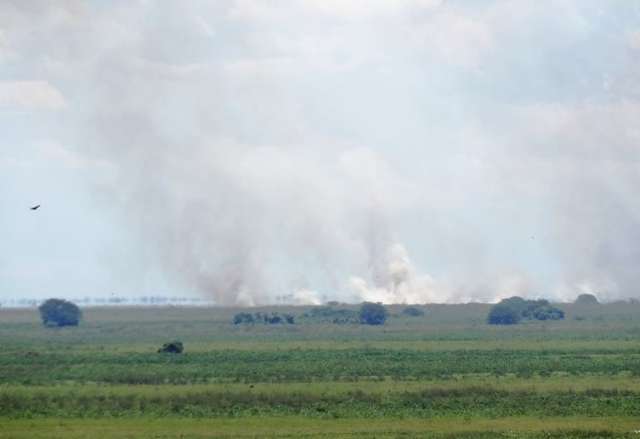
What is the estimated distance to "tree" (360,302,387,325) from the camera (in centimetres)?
18050

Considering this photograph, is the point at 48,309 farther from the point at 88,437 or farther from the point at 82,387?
the point at 88,437

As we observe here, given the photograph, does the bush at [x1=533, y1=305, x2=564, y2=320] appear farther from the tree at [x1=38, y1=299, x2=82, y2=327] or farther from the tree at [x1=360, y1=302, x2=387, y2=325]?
the tree at [x1=38, y1=299, x2=82, y2=327]

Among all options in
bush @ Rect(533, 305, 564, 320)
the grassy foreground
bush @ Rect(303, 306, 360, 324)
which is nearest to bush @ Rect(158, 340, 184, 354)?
the grassy foreground

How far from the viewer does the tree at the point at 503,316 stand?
591 feet

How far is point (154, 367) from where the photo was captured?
9631 centimetres

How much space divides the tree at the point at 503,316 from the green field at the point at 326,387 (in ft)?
127

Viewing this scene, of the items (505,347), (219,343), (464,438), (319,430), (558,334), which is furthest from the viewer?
(558,334)

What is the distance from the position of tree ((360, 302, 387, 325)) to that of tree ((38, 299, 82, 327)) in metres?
42.4

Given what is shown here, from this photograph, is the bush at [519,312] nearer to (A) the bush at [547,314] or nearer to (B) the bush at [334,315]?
(A) the bush at [547,314]

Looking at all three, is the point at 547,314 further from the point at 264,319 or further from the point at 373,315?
the point at 264,319

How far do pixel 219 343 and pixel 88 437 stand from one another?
71.9 metres

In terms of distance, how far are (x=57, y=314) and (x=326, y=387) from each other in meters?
112

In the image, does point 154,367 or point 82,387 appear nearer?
point 82,387

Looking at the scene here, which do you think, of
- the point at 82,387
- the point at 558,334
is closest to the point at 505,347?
the point at 558,334
